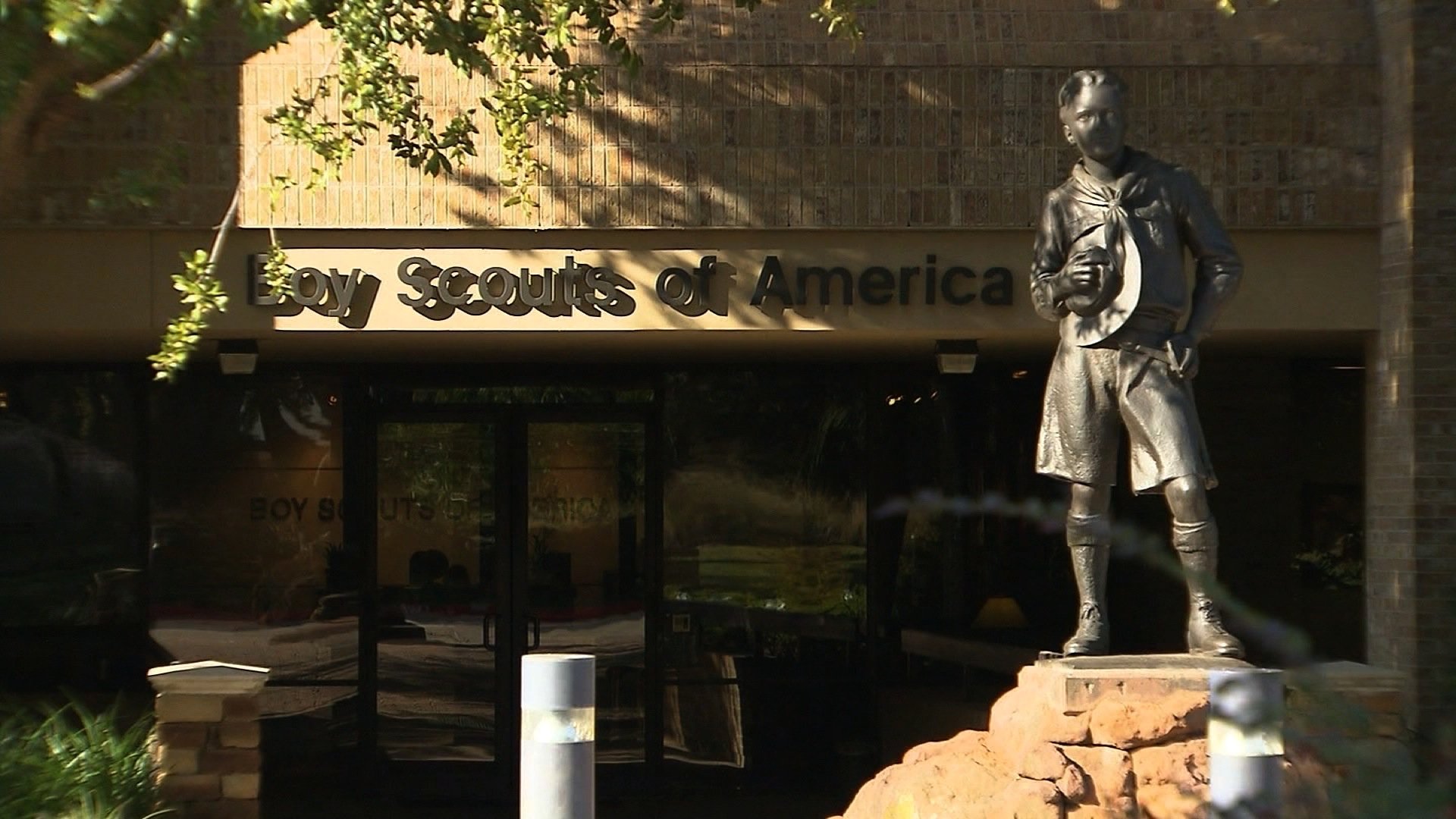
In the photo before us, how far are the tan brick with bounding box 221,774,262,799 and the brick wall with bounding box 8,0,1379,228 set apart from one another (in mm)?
3020

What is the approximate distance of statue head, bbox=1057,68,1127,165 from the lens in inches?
250

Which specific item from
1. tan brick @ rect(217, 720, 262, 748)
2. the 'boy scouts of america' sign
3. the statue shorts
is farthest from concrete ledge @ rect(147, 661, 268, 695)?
the statue shorts

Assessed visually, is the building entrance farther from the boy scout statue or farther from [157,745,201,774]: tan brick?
the boy scout statue

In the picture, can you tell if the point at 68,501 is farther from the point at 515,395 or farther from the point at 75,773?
the point at 75,773

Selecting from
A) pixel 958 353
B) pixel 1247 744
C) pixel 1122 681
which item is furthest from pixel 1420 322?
pixel 1247 744

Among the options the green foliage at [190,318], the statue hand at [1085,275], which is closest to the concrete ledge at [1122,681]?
the statue hand at [1085,275]

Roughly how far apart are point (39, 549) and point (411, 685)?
8.61ft

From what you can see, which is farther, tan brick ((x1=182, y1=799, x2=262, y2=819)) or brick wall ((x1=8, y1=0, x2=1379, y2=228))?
brick wall ((x1=8, y1=0, x2=1379, y2=228))

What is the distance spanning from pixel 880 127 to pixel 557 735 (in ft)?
16.9

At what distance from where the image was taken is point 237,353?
9867 mm

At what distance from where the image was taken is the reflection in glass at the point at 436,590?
1144 centimetres

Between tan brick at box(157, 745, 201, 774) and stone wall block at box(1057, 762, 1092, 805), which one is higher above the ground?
stone wall block at box(1057, 762, 1092, 805)

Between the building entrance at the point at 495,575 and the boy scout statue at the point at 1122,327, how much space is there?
17.6ft

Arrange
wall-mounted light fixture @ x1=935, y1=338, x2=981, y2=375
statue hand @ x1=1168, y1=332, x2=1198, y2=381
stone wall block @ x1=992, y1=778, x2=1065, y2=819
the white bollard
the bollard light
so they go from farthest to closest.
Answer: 1. wall-mounted light fixture @ x1=935, y1=338, x2=981, y2=375
2. statue hand @ x1=1168, y1=332, x2=1198, y2=381
3. stone wall block @ x1=992, y1=778, x2=1065, y2=819
4. the white bollard
5. the bollard light
